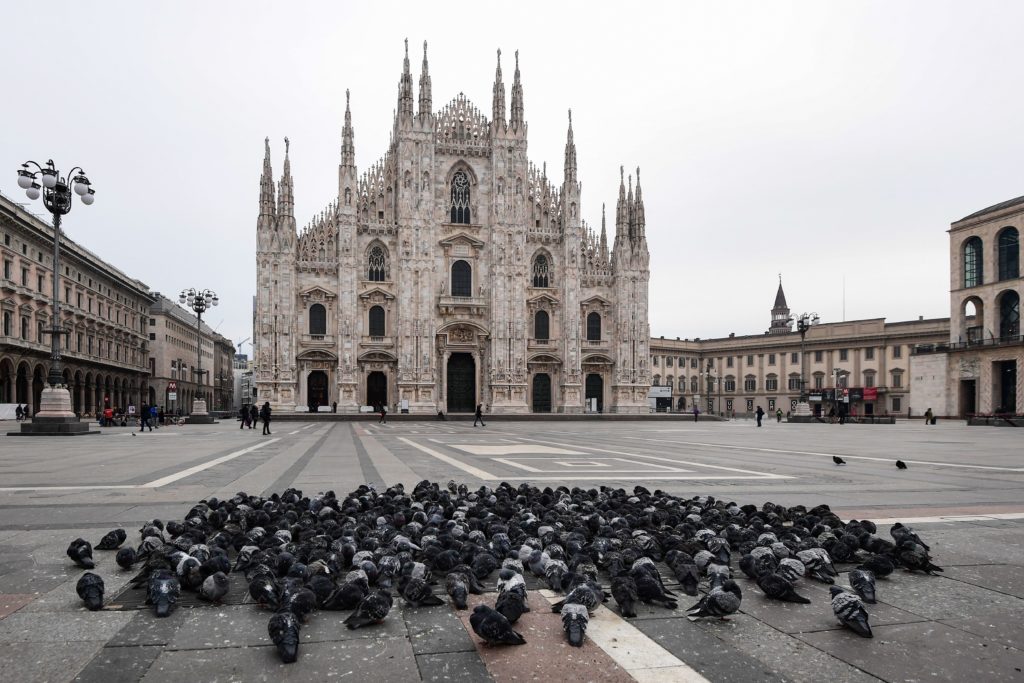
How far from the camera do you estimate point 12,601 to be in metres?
3.83

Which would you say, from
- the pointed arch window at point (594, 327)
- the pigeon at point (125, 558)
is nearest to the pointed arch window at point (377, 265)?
the pointed arch window at point (594, 327)

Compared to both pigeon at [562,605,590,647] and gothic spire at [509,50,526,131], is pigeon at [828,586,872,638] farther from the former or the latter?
gothic spire at [509,50,526,131]

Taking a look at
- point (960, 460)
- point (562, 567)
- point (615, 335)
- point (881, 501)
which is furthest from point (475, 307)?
point (562, 567)

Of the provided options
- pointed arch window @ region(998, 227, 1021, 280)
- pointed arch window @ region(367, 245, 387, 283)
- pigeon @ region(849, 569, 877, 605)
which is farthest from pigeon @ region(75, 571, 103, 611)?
pointed arch window @ region(998, 227, 1021, 280)

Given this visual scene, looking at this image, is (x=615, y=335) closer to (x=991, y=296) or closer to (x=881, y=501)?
(x=991, y=296)

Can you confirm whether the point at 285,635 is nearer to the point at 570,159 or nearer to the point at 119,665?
the point at 119,665

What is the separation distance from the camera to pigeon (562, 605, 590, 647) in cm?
325

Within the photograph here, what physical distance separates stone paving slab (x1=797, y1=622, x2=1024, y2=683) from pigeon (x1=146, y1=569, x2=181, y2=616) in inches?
129

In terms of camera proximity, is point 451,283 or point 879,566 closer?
point 879,566

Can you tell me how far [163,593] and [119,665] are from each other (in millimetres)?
811

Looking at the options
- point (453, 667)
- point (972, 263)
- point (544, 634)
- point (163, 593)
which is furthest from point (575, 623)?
point (972, 263)

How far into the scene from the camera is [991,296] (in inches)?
2151

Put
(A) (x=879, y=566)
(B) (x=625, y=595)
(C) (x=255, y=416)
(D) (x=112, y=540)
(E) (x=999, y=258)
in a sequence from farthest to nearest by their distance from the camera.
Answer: (E) (x=999, y=258) → (C) (x=255, y=416) → (D) (x=112, y=540) → (A) (x=879, y=566) → (B) (x=625, y=595)

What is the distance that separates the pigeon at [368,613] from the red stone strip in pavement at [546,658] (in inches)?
17.0
